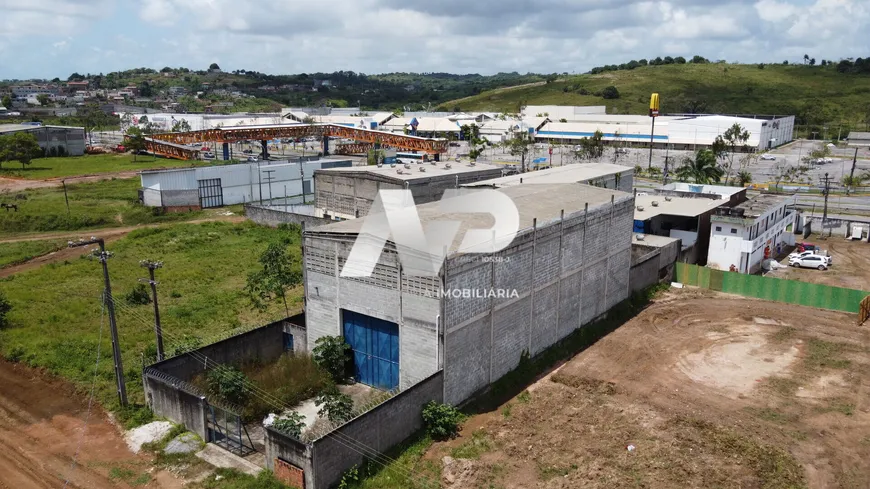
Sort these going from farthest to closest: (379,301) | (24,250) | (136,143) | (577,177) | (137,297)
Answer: (136,143) → (24,250) → (577,177) → (137,297) → (379,301)

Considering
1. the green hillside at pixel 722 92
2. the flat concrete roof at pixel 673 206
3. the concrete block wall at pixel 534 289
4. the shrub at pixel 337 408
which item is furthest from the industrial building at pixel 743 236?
the green hillside at pixel 722 92

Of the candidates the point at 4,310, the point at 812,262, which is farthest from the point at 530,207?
the point at 4,310

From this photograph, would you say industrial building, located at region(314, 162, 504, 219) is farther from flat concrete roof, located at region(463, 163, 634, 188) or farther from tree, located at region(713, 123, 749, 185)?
tree, located at region(713, 123, 749, 185)

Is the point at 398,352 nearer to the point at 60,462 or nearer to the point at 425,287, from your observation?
the point at 425,287

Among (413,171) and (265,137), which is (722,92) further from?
(413,171)

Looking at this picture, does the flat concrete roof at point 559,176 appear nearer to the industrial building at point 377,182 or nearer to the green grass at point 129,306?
the industrial building at point 377,182

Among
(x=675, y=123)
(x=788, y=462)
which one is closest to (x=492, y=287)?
(x=788, y=462)

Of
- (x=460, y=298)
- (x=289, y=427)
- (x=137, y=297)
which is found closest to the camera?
(x=289, y=427)
